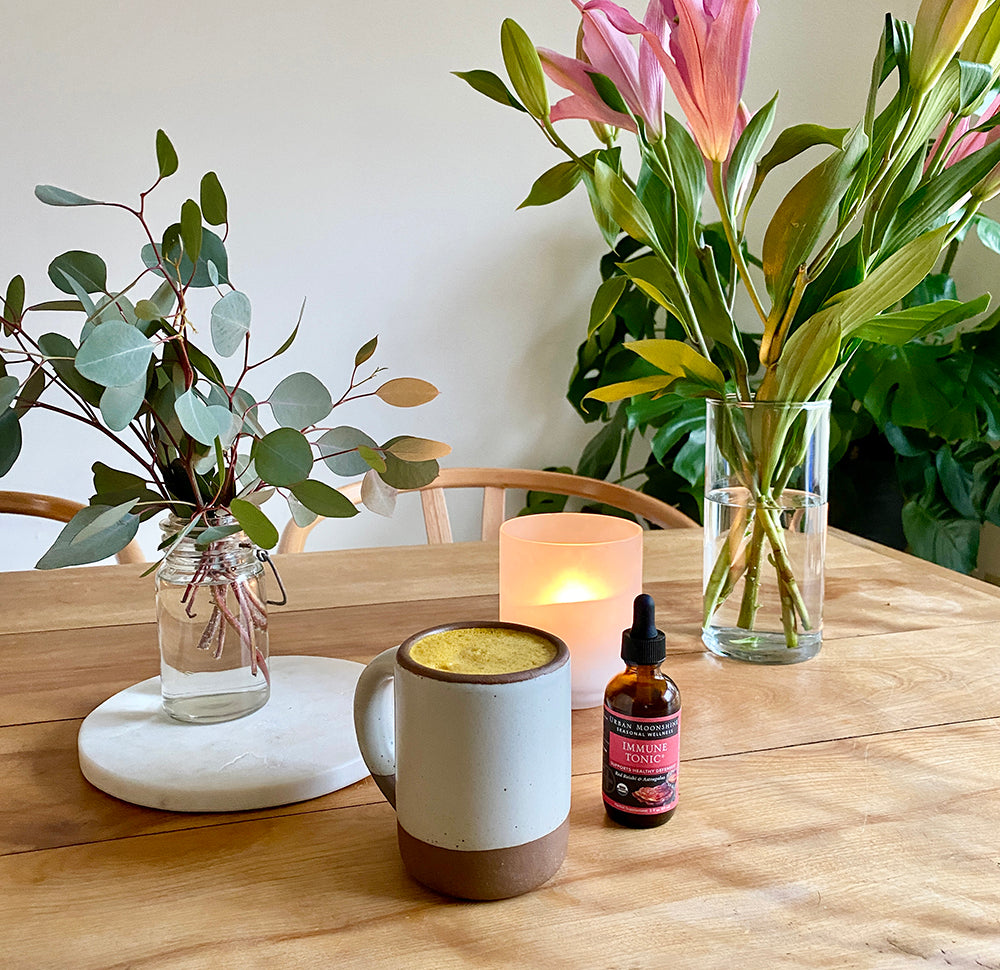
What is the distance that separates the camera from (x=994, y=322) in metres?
2.03

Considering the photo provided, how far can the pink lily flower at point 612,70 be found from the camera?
30.7 inches

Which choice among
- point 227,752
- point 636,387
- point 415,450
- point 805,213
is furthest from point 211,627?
point 805,213

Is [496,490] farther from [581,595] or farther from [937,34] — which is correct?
[937,34]

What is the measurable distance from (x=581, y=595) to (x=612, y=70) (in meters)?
0.42

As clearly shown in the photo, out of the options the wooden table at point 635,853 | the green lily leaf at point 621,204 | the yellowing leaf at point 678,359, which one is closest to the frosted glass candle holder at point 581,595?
the wooden table at point 635,853

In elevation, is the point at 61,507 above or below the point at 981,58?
below

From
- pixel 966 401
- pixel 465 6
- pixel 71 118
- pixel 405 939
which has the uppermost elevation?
pixel 465 6

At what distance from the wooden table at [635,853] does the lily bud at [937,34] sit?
0.49 metres

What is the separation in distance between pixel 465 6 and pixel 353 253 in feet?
2.01

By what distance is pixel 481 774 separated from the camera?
0.53 metres

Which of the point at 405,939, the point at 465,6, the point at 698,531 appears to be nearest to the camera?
the point at 405,939

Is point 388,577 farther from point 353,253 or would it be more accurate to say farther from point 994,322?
point 994,322

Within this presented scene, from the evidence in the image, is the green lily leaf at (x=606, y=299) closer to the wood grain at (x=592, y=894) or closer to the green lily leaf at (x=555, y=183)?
the green lily leaf at (x=555, y=183)

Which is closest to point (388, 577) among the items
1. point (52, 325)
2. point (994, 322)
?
point (52, 325)
